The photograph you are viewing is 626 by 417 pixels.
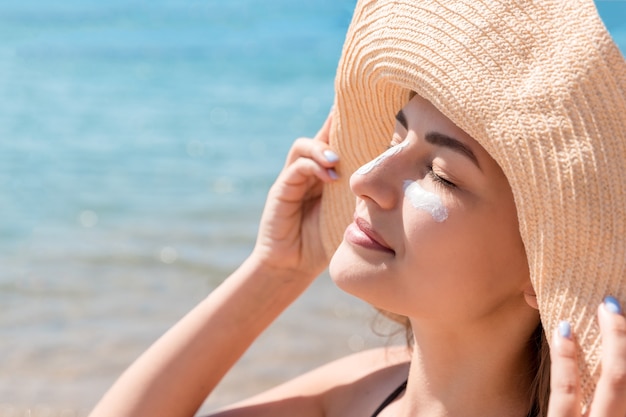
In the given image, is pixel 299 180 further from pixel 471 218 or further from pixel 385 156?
pixel 471 218

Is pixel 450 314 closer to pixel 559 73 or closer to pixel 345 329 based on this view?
pixel 559 73

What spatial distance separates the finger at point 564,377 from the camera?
1745 millimetres

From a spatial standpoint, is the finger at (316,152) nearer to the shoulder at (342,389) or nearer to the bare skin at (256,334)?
the bare skin at (256,334)

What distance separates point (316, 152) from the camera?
2.71 meters

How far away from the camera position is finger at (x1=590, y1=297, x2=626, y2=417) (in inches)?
66.9

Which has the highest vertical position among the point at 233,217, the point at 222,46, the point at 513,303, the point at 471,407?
the point at 222,46

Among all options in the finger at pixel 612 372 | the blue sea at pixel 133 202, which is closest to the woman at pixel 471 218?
the finger at pixel 612 372

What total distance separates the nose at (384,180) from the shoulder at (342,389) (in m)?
0.70

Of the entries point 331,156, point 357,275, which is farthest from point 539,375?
point 331,156

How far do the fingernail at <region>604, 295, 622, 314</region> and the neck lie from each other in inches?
15.6

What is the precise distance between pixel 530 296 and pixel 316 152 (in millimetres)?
892

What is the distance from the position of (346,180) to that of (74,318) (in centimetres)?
266

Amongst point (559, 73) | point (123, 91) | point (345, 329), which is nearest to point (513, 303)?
point (559, 73)

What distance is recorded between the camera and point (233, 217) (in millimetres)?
6609
